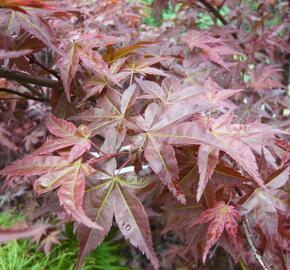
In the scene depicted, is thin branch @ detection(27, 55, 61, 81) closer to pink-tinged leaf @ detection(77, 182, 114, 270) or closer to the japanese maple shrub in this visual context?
the japanese maple shrub

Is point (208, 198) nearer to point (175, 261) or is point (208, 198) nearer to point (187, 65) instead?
point (187, 65)

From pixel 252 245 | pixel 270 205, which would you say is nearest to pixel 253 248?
pixel 252 245

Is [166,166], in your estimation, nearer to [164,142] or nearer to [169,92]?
[164,142]

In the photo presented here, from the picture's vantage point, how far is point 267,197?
0.84 meters

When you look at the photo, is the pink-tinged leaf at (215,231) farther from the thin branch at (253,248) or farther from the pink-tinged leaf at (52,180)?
the pink-tinged leaf at (52,180)

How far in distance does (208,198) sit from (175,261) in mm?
1289

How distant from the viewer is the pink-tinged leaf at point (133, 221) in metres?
0.72

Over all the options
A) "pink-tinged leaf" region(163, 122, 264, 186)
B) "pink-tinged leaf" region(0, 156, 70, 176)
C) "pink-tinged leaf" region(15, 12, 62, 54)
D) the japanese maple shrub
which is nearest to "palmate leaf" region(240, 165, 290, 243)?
the japanese maple shrub

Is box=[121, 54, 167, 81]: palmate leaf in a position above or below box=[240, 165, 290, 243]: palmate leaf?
above

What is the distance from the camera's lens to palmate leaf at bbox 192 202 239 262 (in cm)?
78

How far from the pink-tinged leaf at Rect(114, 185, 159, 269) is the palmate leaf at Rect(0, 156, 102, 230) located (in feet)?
0.26

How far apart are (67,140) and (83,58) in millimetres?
189

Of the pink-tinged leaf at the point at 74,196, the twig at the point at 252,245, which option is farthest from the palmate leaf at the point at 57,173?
the twig at the point at 252,245

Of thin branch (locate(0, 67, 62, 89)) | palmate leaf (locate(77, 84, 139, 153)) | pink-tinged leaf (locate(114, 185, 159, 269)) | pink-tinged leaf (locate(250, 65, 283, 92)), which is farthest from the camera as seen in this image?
pink-tinged leaf (locate(250, 65, 283, 92))
